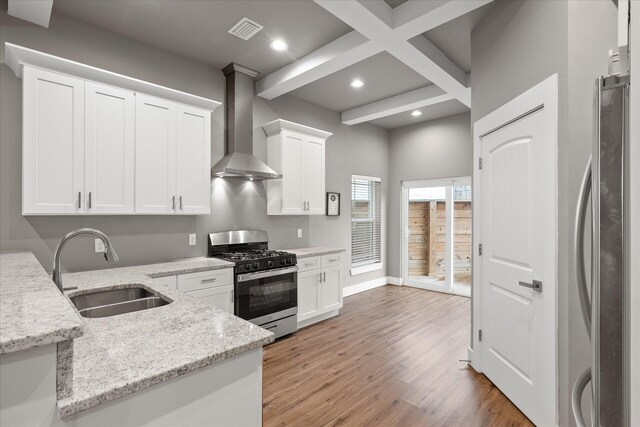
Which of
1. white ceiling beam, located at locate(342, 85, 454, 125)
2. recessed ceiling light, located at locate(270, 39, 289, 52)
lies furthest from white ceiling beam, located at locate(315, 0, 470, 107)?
recessed ceiling light, located at locate(270, 39, 289, 52)

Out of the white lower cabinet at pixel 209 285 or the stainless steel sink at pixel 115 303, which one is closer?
the stainless steel sink at pixel 115 303

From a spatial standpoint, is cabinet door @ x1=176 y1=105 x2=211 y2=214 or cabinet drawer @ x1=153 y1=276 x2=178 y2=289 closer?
cabinet drawer @ x1=153 y1=276 x2=178 y2=289

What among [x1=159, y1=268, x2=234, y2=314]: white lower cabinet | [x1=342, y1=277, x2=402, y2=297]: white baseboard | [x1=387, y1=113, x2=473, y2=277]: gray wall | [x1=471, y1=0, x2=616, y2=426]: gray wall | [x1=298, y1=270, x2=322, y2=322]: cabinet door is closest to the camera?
[x1=471, y1=0, x2=616, y2=426]: gray wall

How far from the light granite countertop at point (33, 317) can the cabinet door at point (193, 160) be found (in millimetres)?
2015

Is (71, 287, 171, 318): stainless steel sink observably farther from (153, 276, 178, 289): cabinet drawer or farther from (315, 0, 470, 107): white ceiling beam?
(315, 0, 470, 107): white ceiling beam

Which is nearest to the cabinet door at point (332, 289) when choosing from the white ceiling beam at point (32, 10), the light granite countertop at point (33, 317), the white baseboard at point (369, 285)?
the white baseboard at point (369, 285)

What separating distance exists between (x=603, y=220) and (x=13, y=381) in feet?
4.40

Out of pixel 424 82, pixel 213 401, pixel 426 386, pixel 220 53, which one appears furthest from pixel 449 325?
pixel 220 53

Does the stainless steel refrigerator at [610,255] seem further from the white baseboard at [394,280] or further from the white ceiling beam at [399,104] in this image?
the white baseboard at [394,280]

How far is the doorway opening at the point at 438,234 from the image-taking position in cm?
549

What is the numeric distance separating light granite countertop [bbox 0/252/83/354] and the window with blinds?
484cm

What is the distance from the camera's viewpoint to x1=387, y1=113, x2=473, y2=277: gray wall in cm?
537

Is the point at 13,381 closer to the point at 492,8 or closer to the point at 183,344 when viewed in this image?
the point at 183,344

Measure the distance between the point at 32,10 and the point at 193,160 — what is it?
60.4 inches
